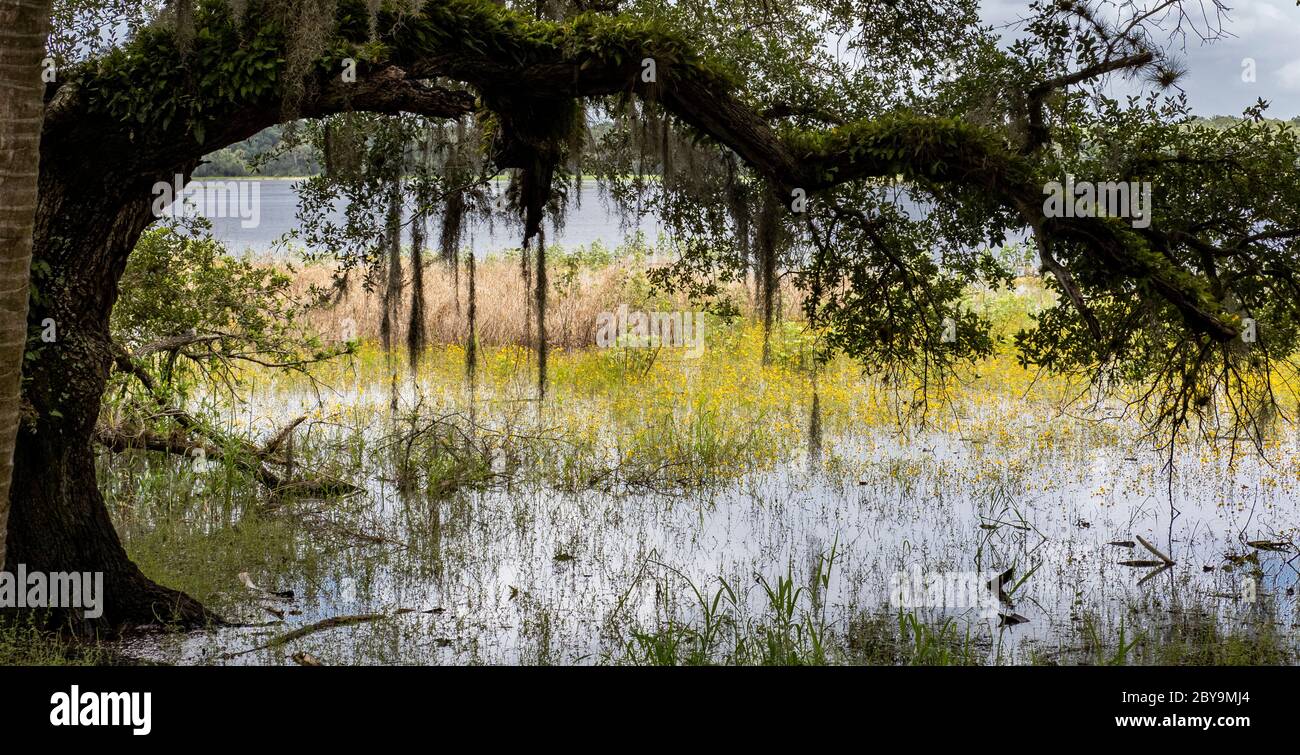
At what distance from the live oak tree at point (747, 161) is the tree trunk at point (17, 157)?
0.97m

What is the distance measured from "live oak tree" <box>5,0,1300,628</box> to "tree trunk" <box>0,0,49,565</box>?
0.97 meters

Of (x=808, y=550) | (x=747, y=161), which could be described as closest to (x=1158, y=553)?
(x=808, y=550)

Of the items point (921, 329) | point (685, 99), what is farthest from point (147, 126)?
point (921, 329)

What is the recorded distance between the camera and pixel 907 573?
818cm

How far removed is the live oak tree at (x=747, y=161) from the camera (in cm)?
600

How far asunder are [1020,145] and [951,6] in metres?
1.54

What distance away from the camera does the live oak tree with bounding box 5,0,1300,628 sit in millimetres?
6004

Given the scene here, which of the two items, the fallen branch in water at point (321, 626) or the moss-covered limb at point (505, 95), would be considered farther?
the fallen branch in water at point (321, 626)

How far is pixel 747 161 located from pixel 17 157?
377cm

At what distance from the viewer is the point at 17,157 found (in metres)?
4.87

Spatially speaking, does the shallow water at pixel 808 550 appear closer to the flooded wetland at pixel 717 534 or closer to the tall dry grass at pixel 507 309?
the flooded wetland at pixel 717 534

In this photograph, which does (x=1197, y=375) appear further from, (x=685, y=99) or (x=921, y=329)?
(x=685, y=99)

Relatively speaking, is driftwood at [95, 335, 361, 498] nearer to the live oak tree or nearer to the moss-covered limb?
the live oak tree

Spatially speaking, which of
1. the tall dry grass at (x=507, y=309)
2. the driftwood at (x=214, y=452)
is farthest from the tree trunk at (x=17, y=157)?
the tall dry grass at (x=507, y=309)
